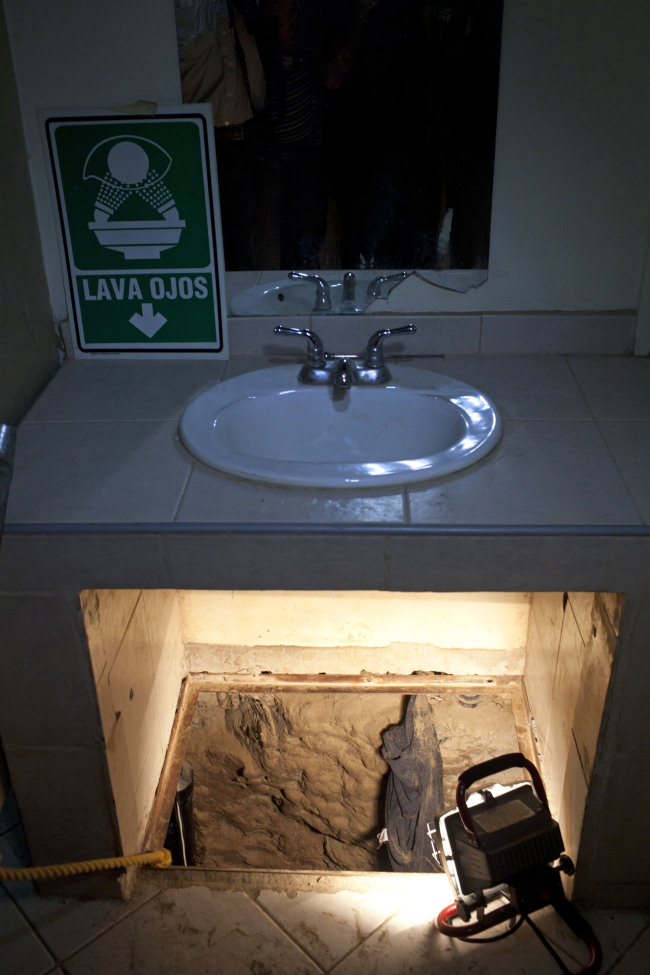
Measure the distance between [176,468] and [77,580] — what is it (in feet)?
0.72

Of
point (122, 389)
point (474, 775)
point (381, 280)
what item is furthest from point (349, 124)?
point (474, 775)

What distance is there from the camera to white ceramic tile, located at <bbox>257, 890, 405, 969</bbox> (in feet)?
4.39

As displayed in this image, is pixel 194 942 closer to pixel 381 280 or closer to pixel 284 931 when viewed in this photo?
pixel 284 931

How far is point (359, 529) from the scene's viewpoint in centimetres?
105

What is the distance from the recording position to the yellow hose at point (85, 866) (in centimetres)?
129

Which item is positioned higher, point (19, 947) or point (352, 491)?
point (352, 491)

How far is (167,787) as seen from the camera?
169 cm

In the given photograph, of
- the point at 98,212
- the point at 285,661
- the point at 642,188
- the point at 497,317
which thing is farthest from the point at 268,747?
the point at 642,188

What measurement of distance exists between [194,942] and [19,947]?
0.30m

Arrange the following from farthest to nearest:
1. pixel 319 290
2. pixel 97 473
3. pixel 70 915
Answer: pixel 319 290, pixel 70 915, pixel 97 473

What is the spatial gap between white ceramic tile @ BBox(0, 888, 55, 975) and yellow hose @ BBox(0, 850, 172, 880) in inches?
3.2

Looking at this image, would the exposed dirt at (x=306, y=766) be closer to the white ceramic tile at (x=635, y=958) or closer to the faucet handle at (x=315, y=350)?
the white ceramic tile at (x=635, y=958)

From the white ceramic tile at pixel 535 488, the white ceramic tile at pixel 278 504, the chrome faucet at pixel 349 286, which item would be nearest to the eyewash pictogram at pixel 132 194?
the chrome faucet at pixel 349 286

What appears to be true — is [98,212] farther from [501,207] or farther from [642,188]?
[642,188]
